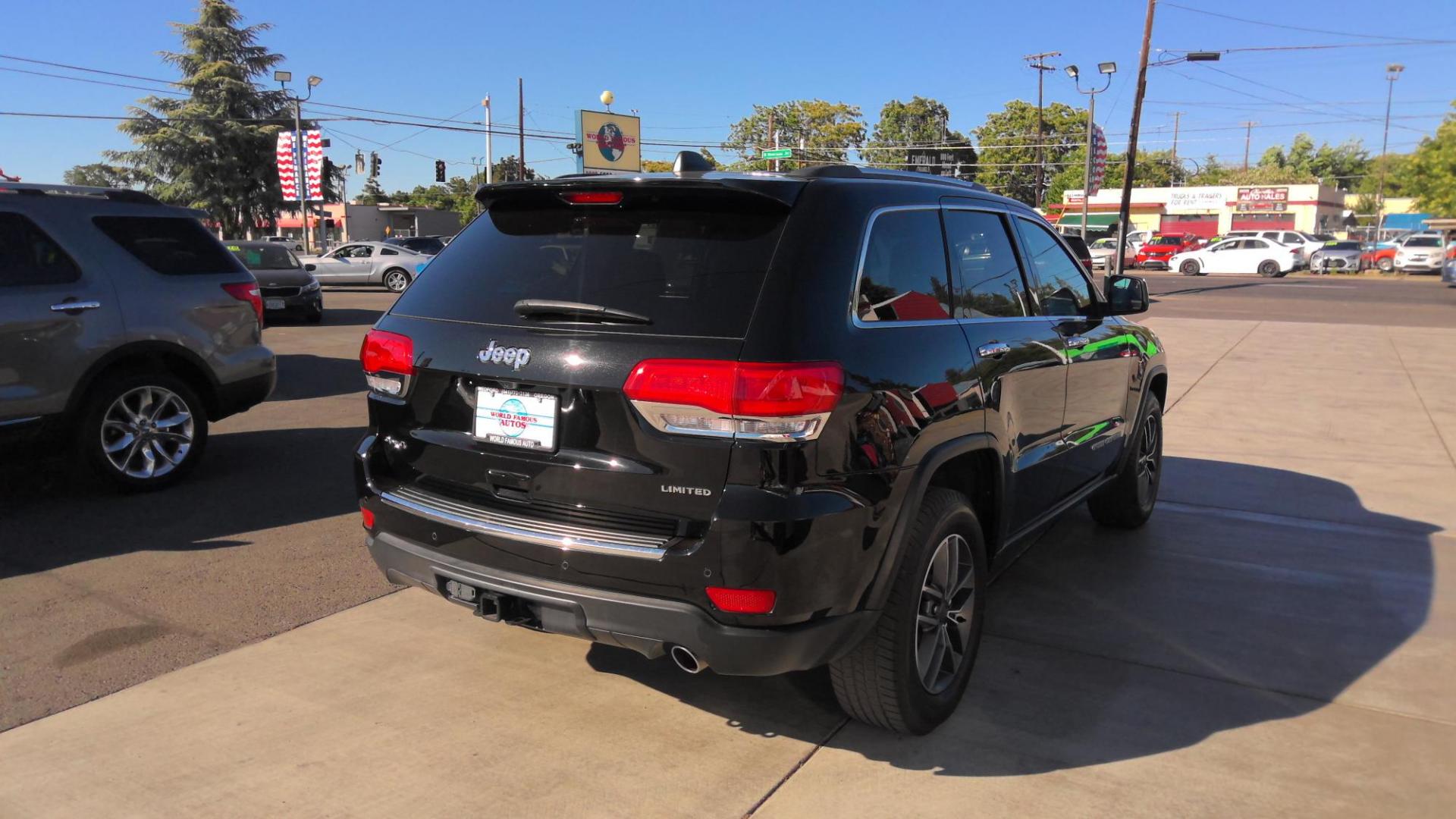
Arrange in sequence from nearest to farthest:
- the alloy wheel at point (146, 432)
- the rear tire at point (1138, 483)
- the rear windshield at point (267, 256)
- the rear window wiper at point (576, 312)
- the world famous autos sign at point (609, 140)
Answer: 1. the rear window wiper at point (576, 312)
2. the rear tire at point (1138, 483)
3. the alloy wheel at point (146, 432)
4. the rear windshield at point (267, 256)
5. the world famous autos sign at point (609, 140)

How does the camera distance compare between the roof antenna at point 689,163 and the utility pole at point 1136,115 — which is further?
the utility pole at point 1136,115

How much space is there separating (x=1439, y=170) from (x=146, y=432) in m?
65.2

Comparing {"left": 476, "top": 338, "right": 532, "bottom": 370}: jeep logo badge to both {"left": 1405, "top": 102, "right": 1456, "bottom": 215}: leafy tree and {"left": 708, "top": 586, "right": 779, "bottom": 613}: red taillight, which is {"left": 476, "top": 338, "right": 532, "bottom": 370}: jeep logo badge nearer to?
{"left": 708, "top": 586, "right": 779, "bottom": 613}: red taillight

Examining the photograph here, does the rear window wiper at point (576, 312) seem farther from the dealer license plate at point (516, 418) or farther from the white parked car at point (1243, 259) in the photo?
the white parked car at point (1243, 259)

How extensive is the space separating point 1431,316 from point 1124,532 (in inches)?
808

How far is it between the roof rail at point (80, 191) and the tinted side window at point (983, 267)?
4871 mm

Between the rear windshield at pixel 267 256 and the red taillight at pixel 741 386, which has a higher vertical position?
the rear windshield at pixel 267 256

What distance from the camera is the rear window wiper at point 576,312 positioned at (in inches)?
114

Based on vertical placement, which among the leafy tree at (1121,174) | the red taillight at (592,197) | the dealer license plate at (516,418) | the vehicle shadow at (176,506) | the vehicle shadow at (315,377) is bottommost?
the vehicle shadow at (176,506)

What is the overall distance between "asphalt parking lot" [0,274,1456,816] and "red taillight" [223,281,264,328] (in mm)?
1230

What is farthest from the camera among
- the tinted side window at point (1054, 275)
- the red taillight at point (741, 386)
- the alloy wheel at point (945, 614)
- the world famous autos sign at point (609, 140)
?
the world famous autos sign at point (609, 140)

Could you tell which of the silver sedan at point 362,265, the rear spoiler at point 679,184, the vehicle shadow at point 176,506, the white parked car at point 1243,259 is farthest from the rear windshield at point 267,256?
the white parked car at point 1243,259

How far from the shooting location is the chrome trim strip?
279cm

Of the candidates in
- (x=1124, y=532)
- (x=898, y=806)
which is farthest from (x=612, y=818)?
(x=1124, y=532)
